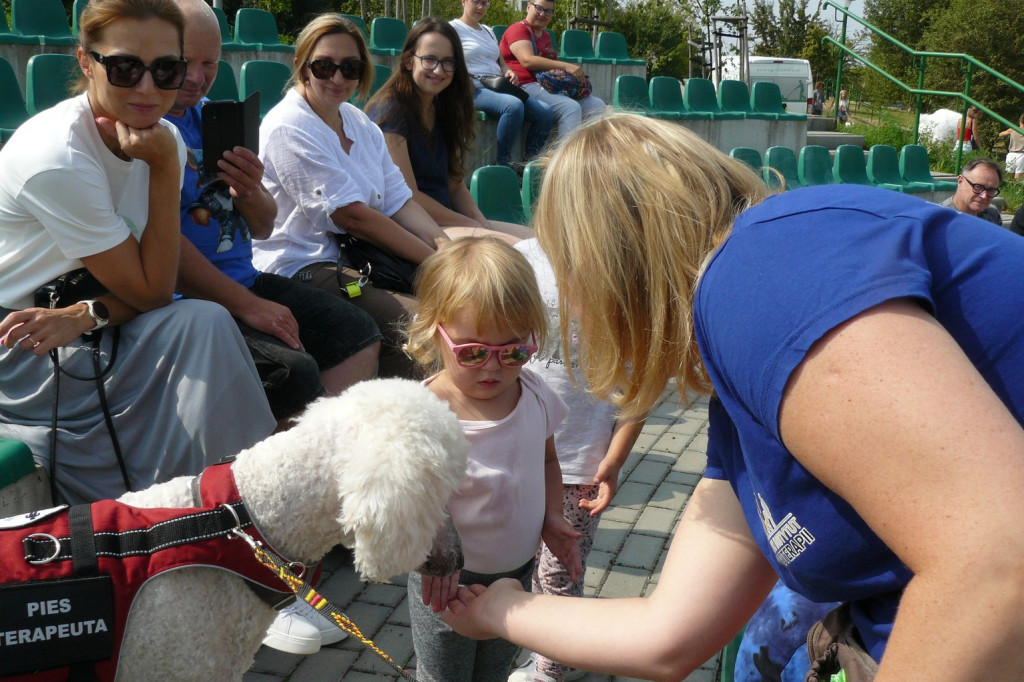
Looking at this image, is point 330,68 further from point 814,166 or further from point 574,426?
point 814,166

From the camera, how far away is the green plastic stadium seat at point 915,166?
1117 cm

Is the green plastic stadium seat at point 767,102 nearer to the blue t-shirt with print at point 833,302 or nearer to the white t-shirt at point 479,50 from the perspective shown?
the white t-shirt at point 479,50

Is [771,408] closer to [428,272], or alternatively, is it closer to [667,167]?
[667,167]

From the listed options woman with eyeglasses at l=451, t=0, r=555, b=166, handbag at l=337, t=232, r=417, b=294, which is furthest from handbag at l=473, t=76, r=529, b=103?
handbag at l=337, t=232, r=417, b=294

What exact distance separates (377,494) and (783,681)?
2.72 feet

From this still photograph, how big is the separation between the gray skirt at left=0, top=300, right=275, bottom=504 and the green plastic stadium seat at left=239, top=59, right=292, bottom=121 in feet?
16.1

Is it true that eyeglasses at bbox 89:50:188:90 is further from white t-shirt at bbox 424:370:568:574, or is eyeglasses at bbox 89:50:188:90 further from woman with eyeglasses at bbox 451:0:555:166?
woman with eyeglasses at bbox 451:0:555:166

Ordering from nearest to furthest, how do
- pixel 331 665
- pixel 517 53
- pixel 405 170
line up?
pixel 331 665
pixel 405 170
pixel 517 53

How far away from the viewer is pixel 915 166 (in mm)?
11352

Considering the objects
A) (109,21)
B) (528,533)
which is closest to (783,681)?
(528,533)

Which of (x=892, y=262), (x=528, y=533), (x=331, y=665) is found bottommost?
(x=331, y=665)

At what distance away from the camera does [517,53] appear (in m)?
8.50

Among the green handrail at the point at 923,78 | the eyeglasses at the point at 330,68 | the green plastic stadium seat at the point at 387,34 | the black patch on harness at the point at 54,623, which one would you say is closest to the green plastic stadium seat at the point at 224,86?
the eyeglasses at the point at 330,68

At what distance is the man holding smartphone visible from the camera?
115 inches
